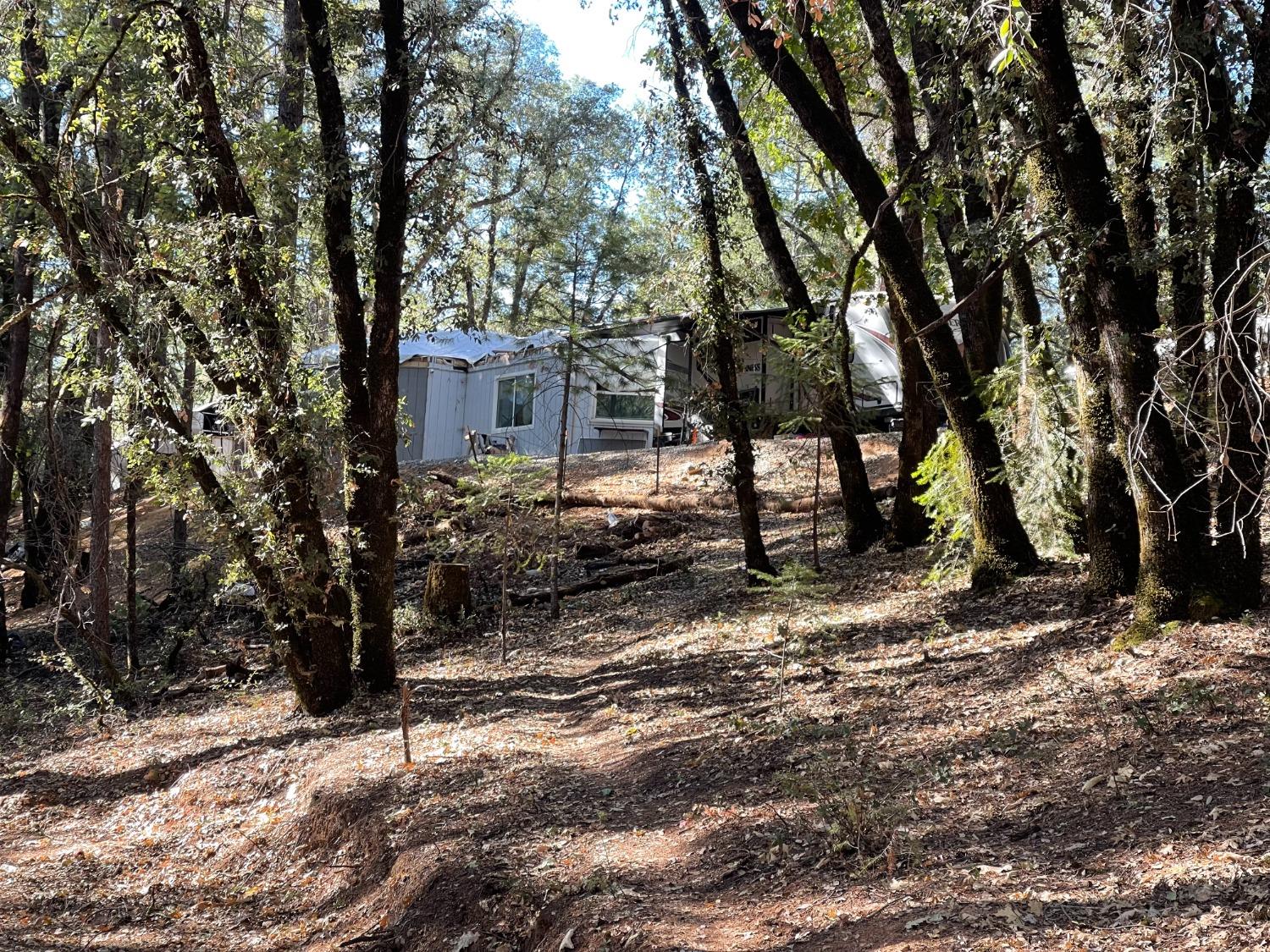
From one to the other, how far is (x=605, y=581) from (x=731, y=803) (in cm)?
880

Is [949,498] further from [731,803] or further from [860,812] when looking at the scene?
[860,812]

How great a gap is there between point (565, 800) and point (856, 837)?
231cm

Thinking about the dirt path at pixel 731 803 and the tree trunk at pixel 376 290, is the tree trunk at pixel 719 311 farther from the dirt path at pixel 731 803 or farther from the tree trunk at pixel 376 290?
the tree trunk at pixel 376 290

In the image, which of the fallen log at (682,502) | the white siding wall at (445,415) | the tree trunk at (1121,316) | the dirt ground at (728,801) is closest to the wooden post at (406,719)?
the dirt ground at (728,801)

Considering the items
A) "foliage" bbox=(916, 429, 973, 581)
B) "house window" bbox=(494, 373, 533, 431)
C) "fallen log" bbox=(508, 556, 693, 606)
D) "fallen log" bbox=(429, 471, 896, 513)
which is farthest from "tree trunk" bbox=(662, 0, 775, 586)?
"house window" bbox=(494, 373, 533, 431)

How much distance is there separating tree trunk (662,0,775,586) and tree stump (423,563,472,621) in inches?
149

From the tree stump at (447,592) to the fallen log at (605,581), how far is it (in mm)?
1055

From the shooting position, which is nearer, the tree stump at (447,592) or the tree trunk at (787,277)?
the tree trunk at (787,277)

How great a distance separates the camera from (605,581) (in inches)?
586

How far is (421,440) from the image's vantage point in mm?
27547

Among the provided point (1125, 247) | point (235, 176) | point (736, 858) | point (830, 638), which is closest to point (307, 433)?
point (235, 176)

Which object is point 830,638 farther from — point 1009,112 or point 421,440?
point 421,440

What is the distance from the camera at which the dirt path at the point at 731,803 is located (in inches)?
177

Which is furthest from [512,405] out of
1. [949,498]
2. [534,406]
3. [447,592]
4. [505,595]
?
[949,498]
